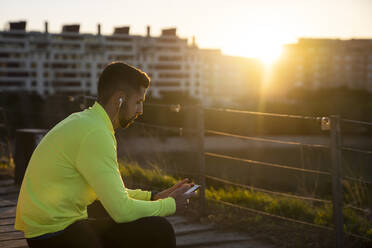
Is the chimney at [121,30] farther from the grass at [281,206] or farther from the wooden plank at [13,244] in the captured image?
the wooden plank at [13,244]

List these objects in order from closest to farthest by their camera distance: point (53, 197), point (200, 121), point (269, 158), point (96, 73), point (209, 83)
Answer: point (53, 197), point (200, 121), point (269, 158), point (96, 73), point (209, 83)

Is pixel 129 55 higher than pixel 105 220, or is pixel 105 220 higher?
pixel 129 55

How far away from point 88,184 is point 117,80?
0.46 m

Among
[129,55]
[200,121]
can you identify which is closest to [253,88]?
[129,55]

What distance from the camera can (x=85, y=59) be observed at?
126m

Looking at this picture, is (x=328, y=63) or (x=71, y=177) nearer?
(x=71, y=177)

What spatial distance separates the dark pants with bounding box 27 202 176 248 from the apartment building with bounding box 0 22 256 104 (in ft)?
371

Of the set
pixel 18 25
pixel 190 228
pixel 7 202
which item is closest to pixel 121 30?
pixel 18 25

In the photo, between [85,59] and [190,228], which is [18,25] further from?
[190,228]

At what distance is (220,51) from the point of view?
543ft

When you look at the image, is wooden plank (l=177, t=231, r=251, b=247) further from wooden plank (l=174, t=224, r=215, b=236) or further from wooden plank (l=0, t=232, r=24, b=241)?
wooden plank (l=0, t=232, r=24, b=241)

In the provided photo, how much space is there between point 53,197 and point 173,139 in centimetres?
5151

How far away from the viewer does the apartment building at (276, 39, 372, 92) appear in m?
132

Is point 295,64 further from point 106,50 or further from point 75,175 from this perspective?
point 75,175
